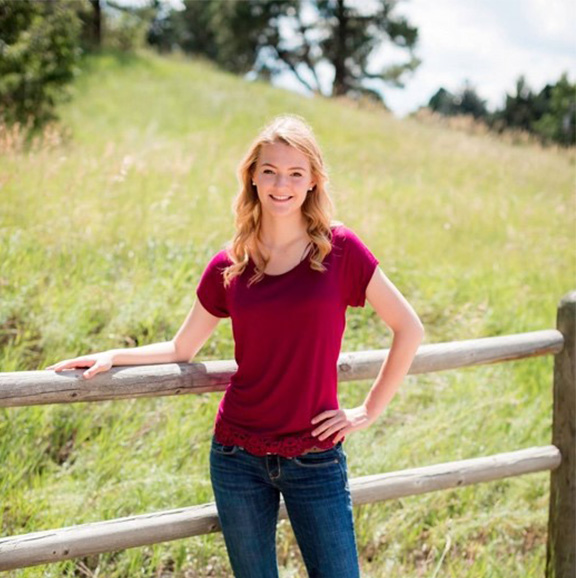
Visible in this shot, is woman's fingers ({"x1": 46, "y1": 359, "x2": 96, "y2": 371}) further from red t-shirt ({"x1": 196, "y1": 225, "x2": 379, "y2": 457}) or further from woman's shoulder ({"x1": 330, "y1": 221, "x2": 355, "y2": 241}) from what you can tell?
woman's shoulder ({"x1": 330, "y1": 221, "x2": 355, "y2": 241})

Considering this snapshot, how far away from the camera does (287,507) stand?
246 centimetres

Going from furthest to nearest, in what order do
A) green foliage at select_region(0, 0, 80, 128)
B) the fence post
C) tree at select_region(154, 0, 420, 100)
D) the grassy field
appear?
1. tree at select_region(154, 0, 420, 100)
2. green foliage at select_region(0, 0, 80, 128)
3. the grassy field
4. the fence post

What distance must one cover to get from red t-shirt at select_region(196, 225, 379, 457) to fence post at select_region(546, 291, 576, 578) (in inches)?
60.9

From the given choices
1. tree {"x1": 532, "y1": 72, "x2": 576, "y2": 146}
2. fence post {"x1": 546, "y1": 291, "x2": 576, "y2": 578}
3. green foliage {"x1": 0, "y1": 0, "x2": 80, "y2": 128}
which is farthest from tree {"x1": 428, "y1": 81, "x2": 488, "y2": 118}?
fence post {"x1": 546, "y1": 291, "x2": 576, "y2": 578}

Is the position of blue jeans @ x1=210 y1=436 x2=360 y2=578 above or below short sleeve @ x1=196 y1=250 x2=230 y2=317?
below

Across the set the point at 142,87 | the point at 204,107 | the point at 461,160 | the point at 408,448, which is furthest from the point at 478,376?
the point at 142,87

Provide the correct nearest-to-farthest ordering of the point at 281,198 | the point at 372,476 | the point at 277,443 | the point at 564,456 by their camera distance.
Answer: the point at 277,443 < the point at 281,198 < the point at 372,476 < the point at 564,456

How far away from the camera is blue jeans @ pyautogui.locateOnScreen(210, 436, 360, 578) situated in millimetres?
2373

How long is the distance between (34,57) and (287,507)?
9.75 metres

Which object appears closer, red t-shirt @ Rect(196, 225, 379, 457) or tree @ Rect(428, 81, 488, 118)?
red t-shirt @ Rect(196, 225, 379, 457)

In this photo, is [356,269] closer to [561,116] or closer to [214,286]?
[214,286]

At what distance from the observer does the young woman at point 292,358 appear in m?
2.38

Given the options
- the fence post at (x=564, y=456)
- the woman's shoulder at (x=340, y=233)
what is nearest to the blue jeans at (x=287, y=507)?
the woman's shoulder at (x=340, y=233)

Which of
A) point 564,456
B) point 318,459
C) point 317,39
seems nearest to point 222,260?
point 318,459
